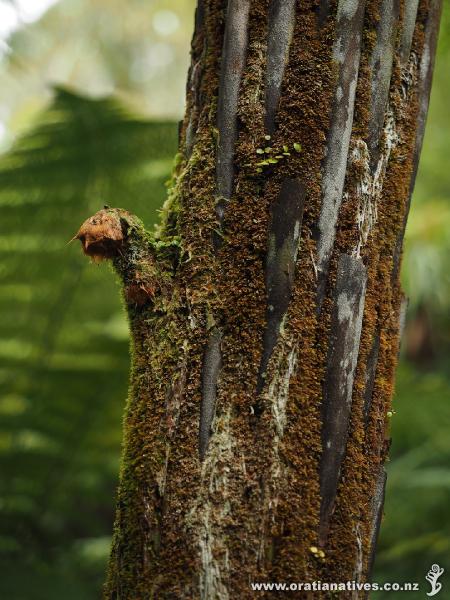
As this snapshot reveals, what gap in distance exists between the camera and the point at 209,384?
0.86 metres

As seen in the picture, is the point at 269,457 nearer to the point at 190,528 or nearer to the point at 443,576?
the point at 190,528

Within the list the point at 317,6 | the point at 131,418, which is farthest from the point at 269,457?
the point at 317,6

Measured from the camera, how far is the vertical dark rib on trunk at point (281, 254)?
0.85 meters

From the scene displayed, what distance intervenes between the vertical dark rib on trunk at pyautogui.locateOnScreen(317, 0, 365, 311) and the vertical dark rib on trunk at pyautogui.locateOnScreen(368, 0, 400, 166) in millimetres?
35

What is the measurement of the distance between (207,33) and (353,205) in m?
0.36

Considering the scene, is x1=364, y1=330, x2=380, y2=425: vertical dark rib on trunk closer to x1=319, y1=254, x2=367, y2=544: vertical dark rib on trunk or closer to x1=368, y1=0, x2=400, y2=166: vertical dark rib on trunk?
x1=319, y1=254, x2=367, y2=544: vertical dark rib on trunk

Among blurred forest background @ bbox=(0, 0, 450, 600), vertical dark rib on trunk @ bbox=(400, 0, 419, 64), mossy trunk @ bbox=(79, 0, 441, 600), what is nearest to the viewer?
mossy trunk @ bbox=(79, 0, 441, 600)

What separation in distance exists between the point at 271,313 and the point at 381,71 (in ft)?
1.31

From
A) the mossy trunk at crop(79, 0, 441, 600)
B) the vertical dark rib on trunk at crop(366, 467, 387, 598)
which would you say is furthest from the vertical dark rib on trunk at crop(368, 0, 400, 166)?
the vertical dark rib on trunk at crop(366, 467, 387, 598)

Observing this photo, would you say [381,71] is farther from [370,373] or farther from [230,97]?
[370,373]

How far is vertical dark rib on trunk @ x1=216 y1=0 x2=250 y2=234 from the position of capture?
90cm

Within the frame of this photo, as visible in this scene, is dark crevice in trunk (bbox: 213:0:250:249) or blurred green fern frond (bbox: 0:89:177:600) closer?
dark crevice in trunk (bbox: 213:0:250:249)

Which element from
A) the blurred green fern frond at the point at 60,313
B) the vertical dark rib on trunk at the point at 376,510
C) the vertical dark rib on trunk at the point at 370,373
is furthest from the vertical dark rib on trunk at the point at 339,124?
the blurred green fern frond at the point at 60,313

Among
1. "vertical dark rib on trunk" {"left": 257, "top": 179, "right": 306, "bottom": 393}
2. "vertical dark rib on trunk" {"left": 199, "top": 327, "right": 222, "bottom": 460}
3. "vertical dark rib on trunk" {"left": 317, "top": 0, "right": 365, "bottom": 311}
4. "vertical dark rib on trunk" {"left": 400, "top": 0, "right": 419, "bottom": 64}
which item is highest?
"vertical dark rib on trunk" {"left": 400, "top": 0, "right": 419, "bottom": 64}
